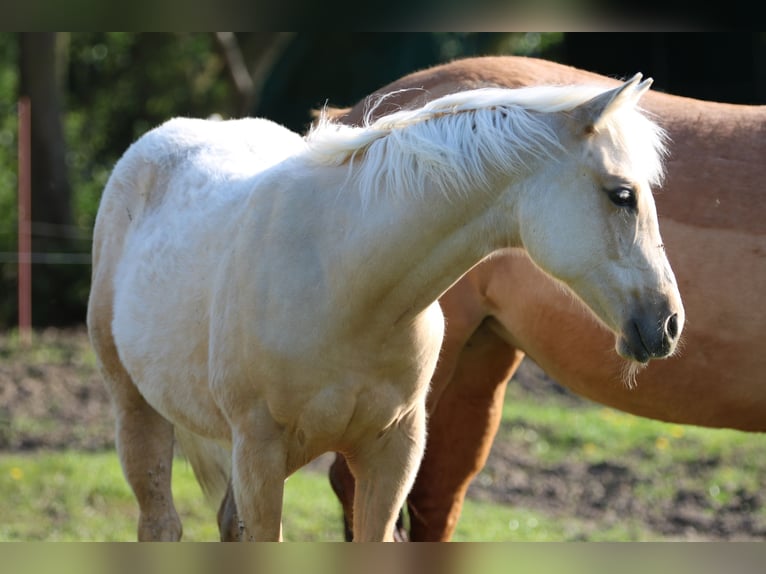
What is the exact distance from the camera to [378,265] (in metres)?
2.75

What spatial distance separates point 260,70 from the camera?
14.4 metres

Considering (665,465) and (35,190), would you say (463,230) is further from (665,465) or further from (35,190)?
(35,190)

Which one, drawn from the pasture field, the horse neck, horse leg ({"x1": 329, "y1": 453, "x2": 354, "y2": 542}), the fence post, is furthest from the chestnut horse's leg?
the fence post

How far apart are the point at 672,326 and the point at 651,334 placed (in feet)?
0.26

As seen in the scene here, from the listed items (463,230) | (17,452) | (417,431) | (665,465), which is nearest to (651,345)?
(463,230)

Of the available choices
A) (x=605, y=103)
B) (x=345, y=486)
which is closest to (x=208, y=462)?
(x=345, y=486)

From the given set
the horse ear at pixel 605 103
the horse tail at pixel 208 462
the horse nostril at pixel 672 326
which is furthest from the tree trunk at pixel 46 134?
the horse nostril at pixel 672 326

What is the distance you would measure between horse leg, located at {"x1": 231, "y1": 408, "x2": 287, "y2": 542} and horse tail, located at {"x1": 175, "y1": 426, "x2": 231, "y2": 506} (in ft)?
3.77

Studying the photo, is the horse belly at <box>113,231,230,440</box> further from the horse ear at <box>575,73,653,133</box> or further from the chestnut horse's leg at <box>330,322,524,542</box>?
the horse ear at <box>575,73,653,133</box>

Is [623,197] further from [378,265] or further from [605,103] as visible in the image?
[378,265]

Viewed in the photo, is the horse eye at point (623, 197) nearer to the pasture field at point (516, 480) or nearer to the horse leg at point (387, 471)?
the horse leg at point (387, 471)

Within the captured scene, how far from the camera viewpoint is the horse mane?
2.59 m

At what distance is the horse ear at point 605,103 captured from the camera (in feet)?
8.21

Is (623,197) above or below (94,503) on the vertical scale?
above
